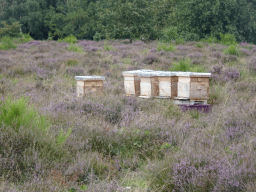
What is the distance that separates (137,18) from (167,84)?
20288 millimetres

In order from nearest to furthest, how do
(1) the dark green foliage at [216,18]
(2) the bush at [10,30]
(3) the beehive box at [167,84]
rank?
1. (3) the beehive box at [167,84]
2. (2) the bush at [10,30]
3. (1) the dark green foliage at [216,18]

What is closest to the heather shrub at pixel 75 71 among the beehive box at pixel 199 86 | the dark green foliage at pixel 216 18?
the beehive box at pixel 199 86

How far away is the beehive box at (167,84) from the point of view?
6.17 meters

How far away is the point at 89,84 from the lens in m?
6.54

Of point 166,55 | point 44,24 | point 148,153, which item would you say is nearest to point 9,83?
point 148,153

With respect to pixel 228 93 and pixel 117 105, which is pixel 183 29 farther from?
pixel 117 105

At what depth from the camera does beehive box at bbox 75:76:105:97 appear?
6449 mm

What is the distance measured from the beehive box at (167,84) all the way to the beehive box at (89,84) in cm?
158

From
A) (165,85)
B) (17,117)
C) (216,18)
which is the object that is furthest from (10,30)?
(17,117)

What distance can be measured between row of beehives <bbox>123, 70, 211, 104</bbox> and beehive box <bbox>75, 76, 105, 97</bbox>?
835 mm

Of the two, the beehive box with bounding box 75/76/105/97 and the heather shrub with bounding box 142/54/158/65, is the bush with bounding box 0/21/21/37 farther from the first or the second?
the beehive box with bounding box 75/76/105/97

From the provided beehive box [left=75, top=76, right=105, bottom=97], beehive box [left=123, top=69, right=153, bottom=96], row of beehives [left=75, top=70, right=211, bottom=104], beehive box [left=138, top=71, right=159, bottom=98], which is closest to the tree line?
beehive box [left=123, top=69, right=153, bottom=96]

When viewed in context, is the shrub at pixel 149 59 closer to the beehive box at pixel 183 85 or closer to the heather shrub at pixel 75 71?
the heather shrub at pixel 75 71

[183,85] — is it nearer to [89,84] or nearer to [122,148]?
[89,84]
